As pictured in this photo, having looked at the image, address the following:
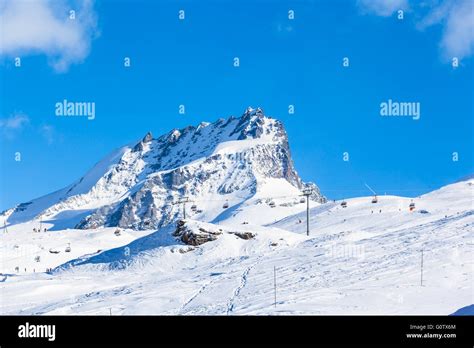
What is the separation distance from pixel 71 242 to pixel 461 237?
64177 mm

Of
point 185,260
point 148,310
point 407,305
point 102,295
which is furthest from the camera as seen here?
point 185,260

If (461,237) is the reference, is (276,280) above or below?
below

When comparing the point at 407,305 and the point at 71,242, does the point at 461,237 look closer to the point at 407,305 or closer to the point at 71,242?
the point at 407,305

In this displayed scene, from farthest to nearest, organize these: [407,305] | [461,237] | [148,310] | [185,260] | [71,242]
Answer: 1. [71,242]
2. [185,260]
3. [461,237]
4. [148,310]
5. [407,305]

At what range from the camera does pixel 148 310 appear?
2955cm

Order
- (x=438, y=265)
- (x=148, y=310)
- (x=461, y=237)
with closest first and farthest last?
(x=148, y=310) → (x=438, y=265) → (x=461, y=237)

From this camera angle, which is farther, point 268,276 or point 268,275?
point 268,275

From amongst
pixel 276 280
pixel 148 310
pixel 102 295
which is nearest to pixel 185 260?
pixel 102 295

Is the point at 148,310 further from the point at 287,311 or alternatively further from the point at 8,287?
the point at 8,287
